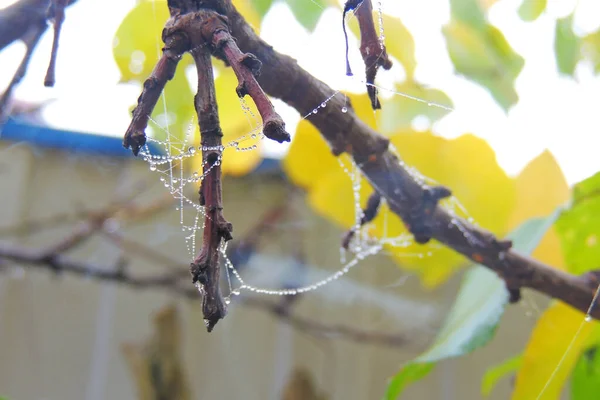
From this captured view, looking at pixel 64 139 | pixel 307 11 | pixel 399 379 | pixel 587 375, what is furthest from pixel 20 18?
pixel 64 139

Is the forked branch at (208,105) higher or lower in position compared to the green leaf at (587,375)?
higher

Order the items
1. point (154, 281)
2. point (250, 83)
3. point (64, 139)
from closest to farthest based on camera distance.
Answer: point (250, 83) < point (154, 281) < point (64, 139)

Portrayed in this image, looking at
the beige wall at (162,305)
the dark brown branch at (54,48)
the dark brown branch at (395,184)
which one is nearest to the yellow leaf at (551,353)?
the dark brown branch at (395,184)

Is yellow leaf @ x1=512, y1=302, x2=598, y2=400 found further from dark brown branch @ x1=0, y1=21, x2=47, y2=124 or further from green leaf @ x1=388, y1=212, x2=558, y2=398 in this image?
dark brown branch @ x1=0, y1=21, x2=47, y2=124

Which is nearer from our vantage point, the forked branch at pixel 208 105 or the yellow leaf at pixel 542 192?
the forked branch at pixel 208 105

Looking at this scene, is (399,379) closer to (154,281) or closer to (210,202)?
(210,202)

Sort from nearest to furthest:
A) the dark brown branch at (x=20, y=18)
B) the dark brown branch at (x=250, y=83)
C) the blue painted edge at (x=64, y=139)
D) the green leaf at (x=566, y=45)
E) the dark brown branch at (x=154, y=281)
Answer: the dark brown branch at (x=250, y=83) < the dark brown branch at (x=20, y=18) < the green leaf at (x=566, y=45) < the dark brown branch at (x=154, y=281) < the blue painted edge at (x=64, y=139)

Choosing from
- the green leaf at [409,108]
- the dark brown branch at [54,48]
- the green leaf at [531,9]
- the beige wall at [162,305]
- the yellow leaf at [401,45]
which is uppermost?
the green leaf at [531,9]

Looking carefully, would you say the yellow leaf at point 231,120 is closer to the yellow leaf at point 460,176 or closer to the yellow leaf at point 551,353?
the yellow leaf at point 460,176
